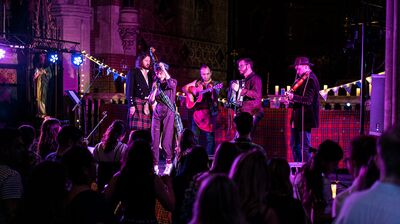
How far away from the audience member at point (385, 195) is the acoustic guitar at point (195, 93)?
27.6 ft

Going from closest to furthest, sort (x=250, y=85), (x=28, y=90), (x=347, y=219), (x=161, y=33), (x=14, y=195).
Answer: (x=347, y=219), (x=14, y=195), (x=250, y=85), (x=28, y=90), (x=161, y=33)

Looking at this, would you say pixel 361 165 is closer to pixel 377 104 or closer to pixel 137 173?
pixel 137 173

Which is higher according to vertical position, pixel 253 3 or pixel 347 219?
pixel 253 3

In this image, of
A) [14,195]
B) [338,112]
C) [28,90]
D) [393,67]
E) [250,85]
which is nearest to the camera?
[14,195]

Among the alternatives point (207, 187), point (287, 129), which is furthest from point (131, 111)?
point (207, 187)

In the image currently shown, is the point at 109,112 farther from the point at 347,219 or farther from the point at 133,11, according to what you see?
the point at 347,219

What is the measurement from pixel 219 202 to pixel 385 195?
2.85 feet

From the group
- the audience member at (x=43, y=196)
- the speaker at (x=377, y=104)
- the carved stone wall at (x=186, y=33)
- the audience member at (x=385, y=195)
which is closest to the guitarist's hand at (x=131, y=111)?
the speaker at (x=377, y=104)

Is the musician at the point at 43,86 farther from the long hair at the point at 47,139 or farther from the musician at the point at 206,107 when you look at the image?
the long hair at the point at 47,139

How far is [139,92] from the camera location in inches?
424

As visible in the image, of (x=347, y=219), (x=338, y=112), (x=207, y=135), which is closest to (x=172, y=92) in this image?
(x=207, y=135)

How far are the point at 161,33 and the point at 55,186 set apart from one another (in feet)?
53.9

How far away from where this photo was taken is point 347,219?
3014mm

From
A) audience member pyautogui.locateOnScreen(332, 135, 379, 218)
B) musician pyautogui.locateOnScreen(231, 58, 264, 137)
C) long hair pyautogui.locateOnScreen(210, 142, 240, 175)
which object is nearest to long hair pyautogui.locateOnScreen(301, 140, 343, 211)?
audience member pyautogui.locateOnScreen(332, 135, 379, 218)
